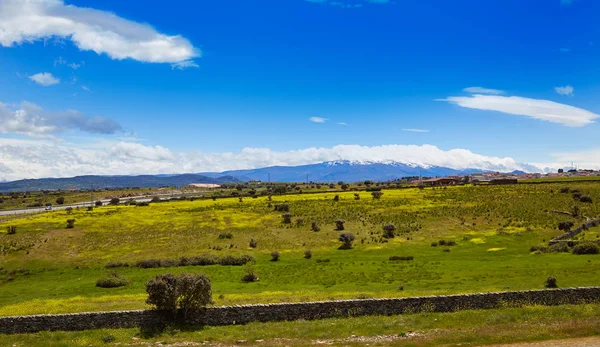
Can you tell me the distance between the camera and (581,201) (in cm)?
8694

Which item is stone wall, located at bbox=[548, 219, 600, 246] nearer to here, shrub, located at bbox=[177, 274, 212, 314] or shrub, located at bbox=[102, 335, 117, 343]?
shrub, located at bbox=[177, 274, 212, 314]

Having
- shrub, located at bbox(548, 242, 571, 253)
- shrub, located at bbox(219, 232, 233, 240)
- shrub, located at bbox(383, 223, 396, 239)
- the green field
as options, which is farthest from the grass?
shrub, located at bbox(219, 232, 233, 240)

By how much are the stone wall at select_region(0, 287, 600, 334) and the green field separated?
288 centimetres

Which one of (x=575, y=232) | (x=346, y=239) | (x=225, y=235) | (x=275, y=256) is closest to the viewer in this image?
(x=275, y=256)

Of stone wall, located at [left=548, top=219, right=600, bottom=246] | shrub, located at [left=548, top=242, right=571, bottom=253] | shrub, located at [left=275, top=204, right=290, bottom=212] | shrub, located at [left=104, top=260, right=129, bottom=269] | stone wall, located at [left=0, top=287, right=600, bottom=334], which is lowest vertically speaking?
shrub, located at [left=104, top=260, right=129, bottom=269]

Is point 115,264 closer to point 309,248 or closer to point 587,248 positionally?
A: point 309,248

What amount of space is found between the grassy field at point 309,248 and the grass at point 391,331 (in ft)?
15.7

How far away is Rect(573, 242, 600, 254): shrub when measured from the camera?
1874 inches

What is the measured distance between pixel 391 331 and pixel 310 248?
126 ft

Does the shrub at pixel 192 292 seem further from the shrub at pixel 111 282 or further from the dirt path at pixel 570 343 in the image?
the dirt path at pixel 570 343

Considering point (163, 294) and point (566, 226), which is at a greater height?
point (566, 226)

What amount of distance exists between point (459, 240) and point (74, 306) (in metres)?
51.3

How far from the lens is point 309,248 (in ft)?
213

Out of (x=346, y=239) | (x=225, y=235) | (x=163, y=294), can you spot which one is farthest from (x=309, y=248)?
(x=163, y=294)
